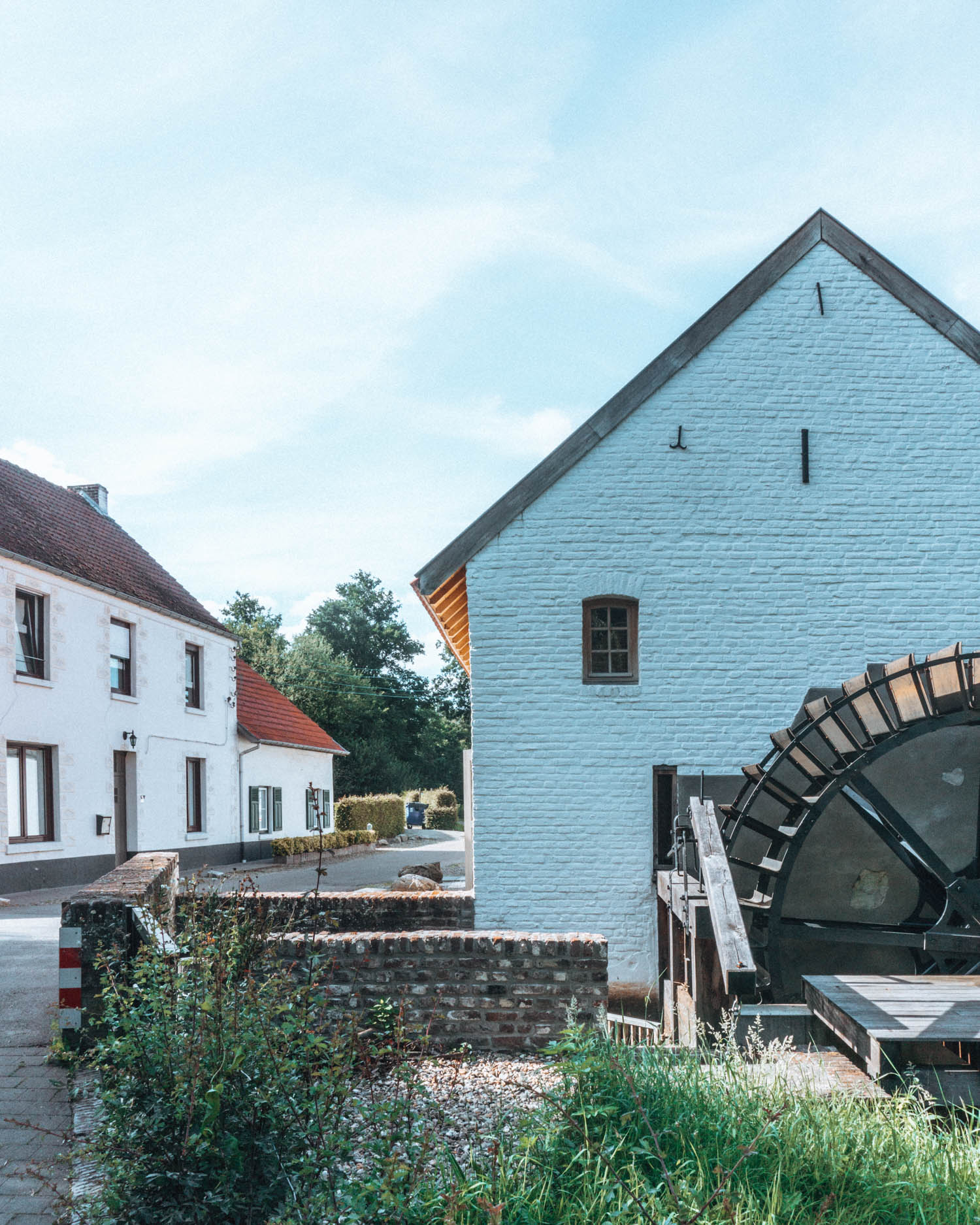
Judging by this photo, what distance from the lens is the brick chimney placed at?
22922 mm

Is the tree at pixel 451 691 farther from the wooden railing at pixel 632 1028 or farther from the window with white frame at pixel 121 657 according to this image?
the wooden railing at pixel 632 1028

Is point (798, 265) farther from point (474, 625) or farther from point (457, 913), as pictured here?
point (457, 913)

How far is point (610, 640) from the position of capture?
1034 cm

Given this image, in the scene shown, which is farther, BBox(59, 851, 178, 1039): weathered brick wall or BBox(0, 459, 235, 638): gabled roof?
BBox(0, 459, 235, 638): gabled roof

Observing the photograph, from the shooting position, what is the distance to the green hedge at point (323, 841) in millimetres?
24656

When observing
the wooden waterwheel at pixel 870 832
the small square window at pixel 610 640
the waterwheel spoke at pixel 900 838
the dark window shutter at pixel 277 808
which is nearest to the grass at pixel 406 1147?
the wooden waterwheel at pixel 870 832

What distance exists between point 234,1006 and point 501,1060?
9.02ft

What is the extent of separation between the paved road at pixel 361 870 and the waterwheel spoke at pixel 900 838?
22.5 feet

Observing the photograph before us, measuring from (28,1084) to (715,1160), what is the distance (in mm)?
3565

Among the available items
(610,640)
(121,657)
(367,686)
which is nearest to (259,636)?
(367,686)

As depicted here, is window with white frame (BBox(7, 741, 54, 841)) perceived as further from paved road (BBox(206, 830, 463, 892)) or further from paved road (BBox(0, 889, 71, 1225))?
paved road (BBox(0, 889, 71, 1225))

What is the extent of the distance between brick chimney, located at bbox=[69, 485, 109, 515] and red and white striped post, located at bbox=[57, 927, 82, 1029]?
18.9 metres

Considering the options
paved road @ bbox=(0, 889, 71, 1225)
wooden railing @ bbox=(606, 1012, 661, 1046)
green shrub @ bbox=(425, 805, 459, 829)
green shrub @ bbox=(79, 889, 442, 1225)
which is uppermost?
green shrub @ bbox=(79, 889, 442, 1225)

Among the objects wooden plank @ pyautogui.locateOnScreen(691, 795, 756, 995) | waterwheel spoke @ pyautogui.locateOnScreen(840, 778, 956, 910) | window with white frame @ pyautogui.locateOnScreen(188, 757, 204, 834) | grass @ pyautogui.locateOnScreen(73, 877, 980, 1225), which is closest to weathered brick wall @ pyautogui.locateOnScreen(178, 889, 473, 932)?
wooden plank @ pyautogui.locateOnScreen(691, 795, 756, 995)
